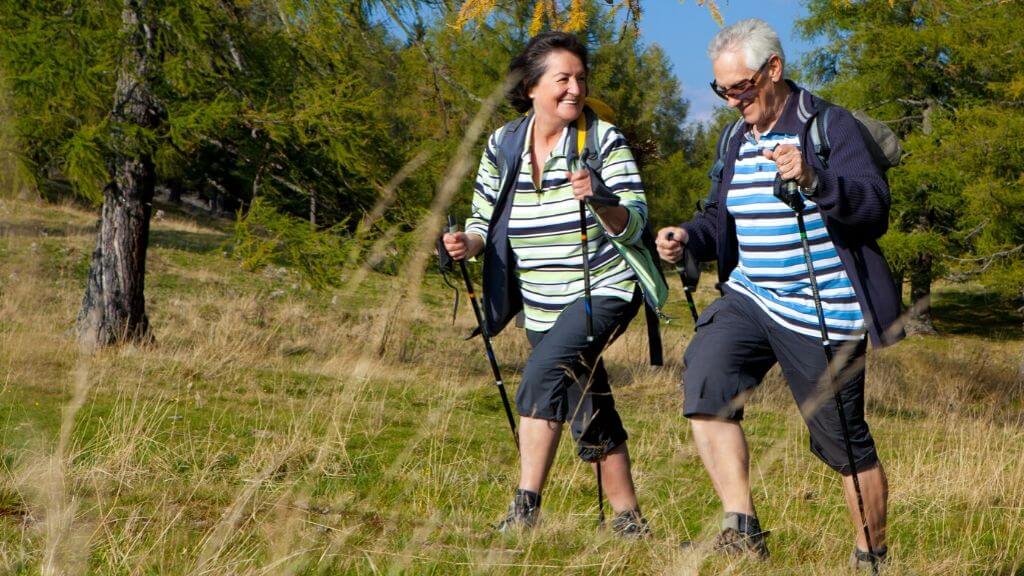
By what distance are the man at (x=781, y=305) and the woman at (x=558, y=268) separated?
34cm

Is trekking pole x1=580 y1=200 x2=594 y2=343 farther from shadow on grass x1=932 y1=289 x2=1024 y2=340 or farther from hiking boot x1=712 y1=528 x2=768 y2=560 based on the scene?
shadow on grass x1=932 y1=289 x2=1024 y2=340

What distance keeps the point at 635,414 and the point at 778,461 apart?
2339 mm

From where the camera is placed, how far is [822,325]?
11.3ft

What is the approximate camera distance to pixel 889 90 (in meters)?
24.8

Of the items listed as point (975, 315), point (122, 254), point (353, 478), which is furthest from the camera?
point (975, 315)

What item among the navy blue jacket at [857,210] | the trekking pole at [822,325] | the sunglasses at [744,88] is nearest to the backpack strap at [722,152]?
the sunglasses at [744,88]

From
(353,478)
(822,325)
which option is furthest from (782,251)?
(353,478)

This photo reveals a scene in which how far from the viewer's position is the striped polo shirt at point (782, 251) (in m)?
3.54

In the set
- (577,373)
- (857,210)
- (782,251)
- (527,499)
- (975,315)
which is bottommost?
(975,315)

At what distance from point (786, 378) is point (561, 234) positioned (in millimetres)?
950

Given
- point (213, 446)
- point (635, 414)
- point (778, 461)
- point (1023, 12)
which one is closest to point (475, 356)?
point (635, 414)

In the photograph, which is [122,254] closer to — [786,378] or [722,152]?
[722,152]

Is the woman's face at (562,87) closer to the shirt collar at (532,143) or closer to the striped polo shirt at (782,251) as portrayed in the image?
the shirt collar at (532,143)

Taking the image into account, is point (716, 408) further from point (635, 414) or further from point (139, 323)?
point (139, 323)
